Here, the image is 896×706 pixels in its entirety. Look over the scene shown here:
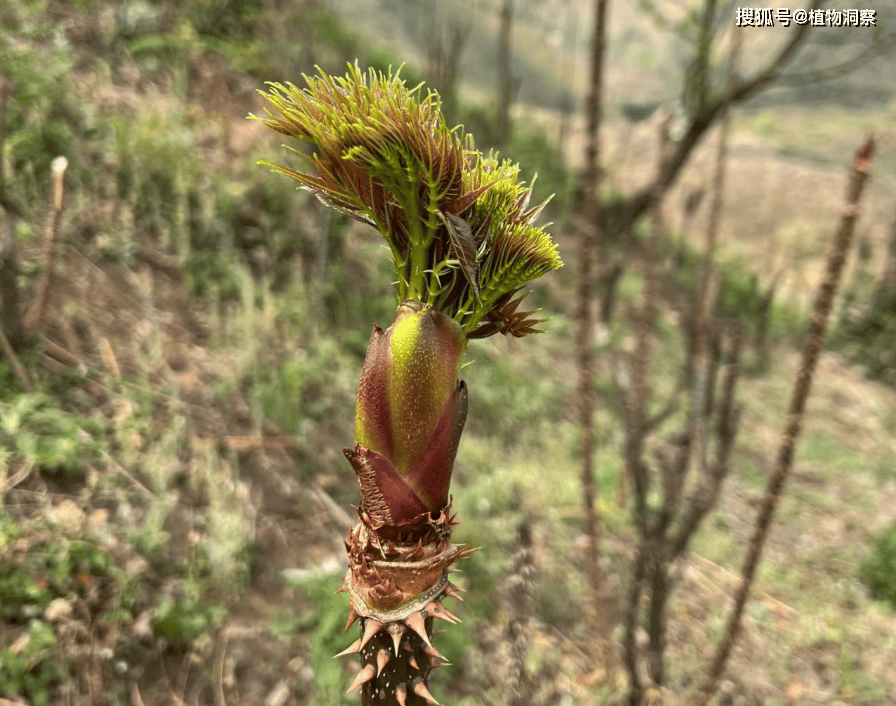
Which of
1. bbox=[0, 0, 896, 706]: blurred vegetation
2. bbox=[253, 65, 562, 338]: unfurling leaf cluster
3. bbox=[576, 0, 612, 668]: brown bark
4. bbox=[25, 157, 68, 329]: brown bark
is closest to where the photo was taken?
bbox=[253, 65, 562, 338]: unfurling leaf cluster

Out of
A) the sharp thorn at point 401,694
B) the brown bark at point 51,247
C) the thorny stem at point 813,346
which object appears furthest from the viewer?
the brown bark at point 51,247

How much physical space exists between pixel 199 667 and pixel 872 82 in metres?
12.2

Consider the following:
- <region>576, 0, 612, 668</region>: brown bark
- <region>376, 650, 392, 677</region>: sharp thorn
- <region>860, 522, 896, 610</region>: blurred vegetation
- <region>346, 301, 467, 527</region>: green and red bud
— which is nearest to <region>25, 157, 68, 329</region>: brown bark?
<region>576, 0, 612, 668</region>: brown bark

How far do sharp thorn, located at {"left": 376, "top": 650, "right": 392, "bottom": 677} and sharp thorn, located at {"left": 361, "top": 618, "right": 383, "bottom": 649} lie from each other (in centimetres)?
2

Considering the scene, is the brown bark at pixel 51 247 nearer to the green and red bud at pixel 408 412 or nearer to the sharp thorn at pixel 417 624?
the green and red bud at pixel 408 412

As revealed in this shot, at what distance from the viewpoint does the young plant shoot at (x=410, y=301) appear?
2.04 feet

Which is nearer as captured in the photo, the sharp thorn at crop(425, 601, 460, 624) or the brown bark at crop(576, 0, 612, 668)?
the sharp thorn at crop(425, 601, 460, 624)

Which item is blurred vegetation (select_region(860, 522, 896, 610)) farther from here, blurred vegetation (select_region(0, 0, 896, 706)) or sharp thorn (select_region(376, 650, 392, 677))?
sharp thorn (select_region(376, 650, 392, 677))

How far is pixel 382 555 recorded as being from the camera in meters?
0.70

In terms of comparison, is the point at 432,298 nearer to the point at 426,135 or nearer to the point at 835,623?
the point at 426,135

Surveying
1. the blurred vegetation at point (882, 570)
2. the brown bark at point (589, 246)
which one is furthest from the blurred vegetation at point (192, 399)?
the brown bark at point (589, 246)

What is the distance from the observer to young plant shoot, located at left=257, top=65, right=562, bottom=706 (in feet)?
2.04

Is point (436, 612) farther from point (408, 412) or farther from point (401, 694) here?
point (408, 412)

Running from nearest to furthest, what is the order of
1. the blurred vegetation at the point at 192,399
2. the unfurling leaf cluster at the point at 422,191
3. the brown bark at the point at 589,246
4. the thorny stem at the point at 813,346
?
the unfurling leaf cluster at the point at 422,191 → the thorny stem at the point at 813,346 → the brown bark at the point at 589,246 → the blurred vegetation at the point at 192,399
